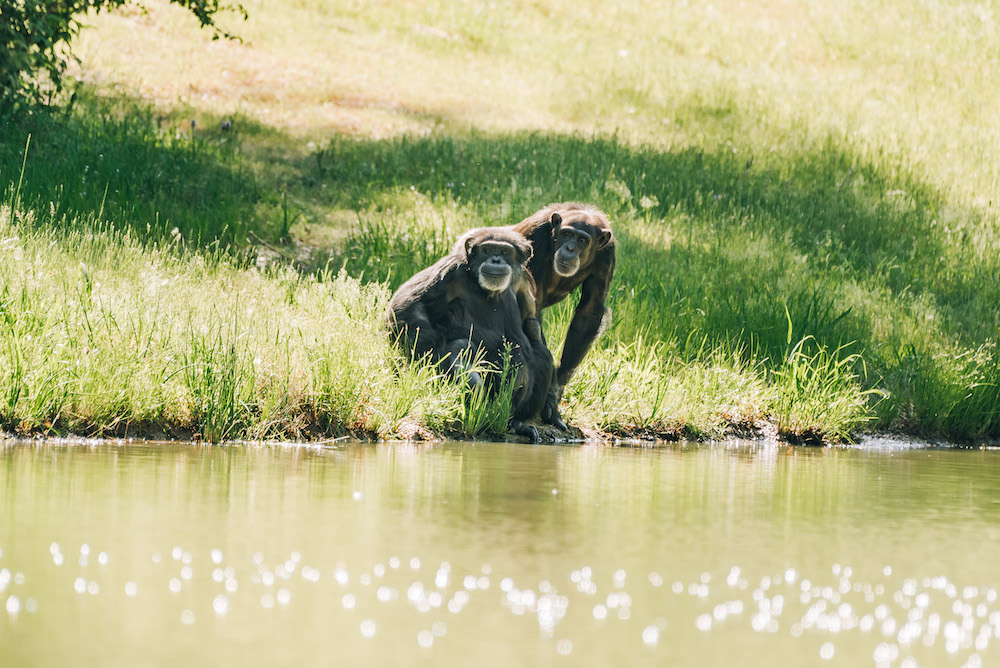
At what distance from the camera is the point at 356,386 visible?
23.7 ft

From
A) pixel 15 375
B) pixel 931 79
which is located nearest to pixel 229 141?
pixel 15 375

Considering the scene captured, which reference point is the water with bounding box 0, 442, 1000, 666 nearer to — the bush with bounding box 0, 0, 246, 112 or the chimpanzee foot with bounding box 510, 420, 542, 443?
the chimpanzee foot with bounding box 510, 420, 542, 443

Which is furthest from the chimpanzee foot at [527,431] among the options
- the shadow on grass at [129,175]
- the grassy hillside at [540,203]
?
the shadow on grass at [129,175]

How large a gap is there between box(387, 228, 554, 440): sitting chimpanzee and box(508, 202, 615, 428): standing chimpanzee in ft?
0.89

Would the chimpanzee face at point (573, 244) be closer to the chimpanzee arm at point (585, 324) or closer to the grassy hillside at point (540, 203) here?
Answer: the chimpanzee arm at point (585, 324)

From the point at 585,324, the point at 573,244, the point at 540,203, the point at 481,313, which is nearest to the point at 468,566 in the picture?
the point at 481,313

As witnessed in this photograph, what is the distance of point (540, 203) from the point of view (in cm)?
1280

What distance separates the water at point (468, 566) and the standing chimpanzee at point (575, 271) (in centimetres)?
→ 265

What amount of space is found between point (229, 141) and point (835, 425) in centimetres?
853

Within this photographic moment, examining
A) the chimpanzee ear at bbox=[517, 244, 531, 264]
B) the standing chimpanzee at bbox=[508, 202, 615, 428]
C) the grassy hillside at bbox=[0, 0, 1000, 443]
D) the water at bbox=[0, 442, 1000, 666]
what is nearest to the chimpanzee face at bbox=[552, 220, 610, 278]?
the standing chimpanzee at bbox=[508, 202, 615, 428]

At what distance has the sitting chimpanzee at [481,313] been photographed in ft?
25.9

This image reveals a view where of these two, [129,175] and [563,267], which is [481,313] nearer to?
[563,267]

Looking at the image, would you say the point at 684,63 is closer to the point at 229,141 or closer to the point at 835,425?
the point at 229,141

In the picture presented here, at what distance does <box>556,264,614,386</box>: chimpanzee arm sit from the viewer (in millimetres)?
8586
